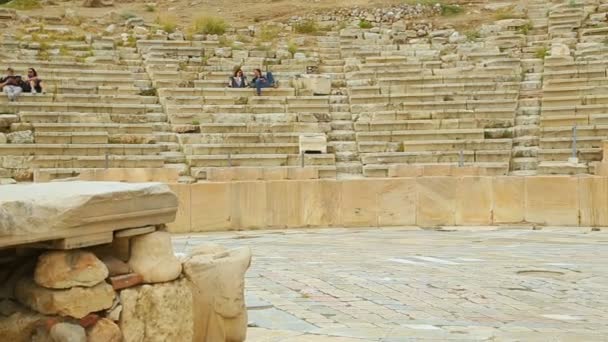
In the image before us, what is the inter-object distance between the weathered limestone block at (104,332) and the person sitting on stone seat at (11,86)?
1309 centimetres

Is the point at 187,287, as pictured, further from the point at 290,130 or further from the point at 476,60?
the point at 476,60

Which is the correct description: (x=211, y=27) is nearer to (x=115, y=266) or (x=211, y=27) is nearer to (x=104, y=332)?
(x=115, y=266)

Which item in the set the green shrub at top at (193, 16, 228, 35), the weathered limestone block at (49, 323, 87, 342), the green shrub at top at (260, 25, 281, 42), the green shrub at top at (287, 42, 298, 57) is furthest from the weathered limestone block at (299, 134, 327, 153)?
the weathered limestone block at (49, 323, 87, 342)

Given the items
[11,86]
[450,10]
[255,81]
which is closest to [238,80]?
[255,81]

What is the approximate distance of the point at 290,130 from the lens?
1716 cm

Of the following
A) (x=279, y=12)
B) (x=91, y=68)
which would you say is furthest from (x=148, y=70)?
(x=279, y=12)

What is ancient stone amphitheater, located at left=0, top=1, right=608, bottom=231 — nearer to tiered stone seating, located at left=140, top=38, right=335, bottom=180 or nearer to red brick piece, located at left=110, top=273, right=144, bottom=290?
tiered stone seating, located at left=140, top=38, right=335, bottom=180

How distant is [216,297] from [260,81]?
45.6 feet

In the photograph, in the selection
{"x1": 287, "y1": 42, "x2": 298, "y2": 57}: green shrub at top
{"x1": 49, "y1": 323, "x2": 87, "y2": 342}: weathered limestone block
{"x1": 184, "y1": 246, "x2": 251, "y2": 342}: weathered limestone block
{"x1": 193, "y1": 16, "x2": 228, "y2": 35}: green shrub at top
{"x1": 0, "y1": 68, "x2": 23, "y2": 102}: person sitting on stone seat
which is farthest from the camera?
{"x1": 193, "y1": 16, "x2": 228, "y2": 35}: green shrub at top

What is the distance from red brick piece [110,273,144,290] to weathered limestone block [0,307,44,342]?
1.42 ft

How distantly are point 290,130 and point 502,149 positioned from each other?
164 inches

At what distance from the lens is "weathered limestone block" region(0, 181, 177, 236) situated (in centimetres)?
450

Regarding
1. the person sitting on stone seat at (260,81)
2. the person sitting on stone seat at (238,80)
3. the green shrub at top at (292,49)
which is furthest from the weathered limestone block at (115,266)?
the green shrub at top at (292,49)

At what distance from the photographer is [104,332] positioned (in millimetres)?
4703
